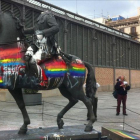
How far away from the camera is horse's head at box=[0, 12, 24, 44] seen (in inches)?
180

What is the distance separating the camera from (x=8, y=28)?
4.61 m

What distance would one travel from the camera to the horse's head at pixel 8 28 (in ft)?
→ 15.0

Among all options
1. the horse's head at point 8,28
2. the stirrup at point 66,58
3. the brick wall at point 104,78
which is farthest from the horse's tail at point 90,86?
the brick wall at point 104,78

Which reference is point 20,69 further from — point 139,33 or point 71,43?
point 139,33

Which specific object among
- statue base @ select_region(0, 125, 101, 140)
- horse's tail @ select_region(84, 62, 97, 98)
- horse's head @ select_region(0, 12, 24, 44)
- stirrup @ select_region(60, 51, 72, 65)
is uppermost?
horse's head @ select_region(0, 12, 24, 44)

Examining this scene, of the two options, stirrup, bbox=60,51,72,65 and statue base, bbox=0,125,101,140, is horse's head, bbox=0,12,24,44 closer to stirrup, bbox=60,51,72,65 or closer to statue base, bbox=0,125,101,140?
stirrup, bbox=60,51,72,65

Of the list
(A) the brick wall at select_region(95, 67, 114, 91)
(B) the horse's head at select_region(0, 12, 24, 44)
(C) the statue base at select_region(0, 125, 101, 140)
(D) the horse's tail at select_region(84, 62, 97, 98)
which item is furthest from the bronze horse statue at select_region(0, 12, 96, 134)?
(A) the brick wall at select_region(95, 67, 114, 91)

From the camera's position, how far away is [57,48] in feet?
17.4

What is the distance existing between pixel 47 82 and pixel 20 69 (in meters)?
0.67

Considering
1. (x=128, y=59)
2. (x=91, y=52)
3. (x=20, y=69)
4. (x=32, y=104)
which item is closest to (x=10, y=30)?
(x=20, y=69)

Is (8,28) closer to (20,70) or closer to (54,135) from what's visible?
(20,70)

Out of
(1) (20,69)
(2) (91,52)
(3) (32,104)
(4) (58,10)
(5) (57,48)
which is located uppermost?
(4) (58,10)

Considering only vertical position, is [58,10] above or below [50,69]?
above

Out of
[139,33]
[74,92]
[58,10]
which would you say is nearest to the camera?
[74,92]
